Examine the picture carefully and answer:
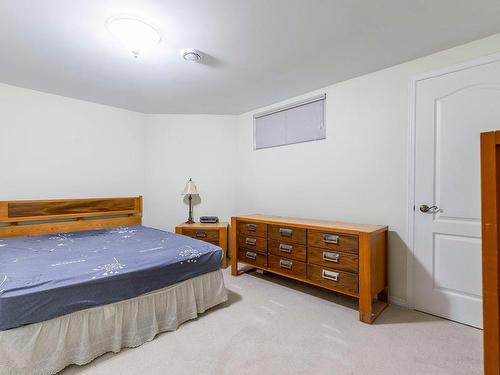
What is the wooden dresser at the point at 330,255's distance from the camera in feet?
6.88

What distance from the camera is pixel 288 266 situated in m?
2.64

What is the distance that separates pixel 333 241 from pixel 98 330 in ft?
6.34

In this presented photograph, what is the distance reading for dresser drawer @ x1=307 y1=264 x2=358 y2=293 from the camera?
217 cm

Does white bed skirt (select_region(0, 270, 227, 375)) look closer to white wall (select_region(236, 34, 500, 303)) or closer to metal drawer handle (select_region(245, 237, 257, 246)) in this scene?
metal drawer handle (select_region(245, 237, 257, 246))

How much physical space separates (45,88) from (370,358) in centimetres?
417

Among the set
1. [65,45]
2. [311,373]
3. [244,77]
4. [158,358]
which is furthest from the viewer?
[244,77]

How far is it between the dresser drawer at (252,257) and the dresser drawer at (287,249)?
6.5 inches

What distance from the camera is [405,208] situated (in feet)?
7.71

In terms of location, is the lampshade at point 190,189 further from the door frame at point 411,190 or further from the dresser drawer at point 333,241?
the door frame at point 411,190

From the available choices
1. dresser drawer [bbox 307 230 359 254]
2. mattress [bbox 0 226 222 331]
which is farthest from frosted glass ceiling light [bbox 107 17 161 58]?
dresser drawer [bbox 307 230 359 254]

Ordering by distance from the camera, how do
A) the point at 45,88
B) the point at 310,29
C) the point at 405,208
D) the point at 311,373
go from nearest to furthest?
the point at 311,373
the point at 310,29
the point at 405,208
the point at 45,88

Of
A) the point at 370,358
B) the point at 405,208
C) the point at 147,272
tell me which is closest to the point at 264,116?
the point at 405,208

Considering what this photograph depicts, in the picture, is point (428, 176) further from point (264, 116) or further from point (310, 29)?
point (264, 116)

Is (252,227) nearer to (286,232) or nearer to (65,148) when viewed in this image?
(286,232)
